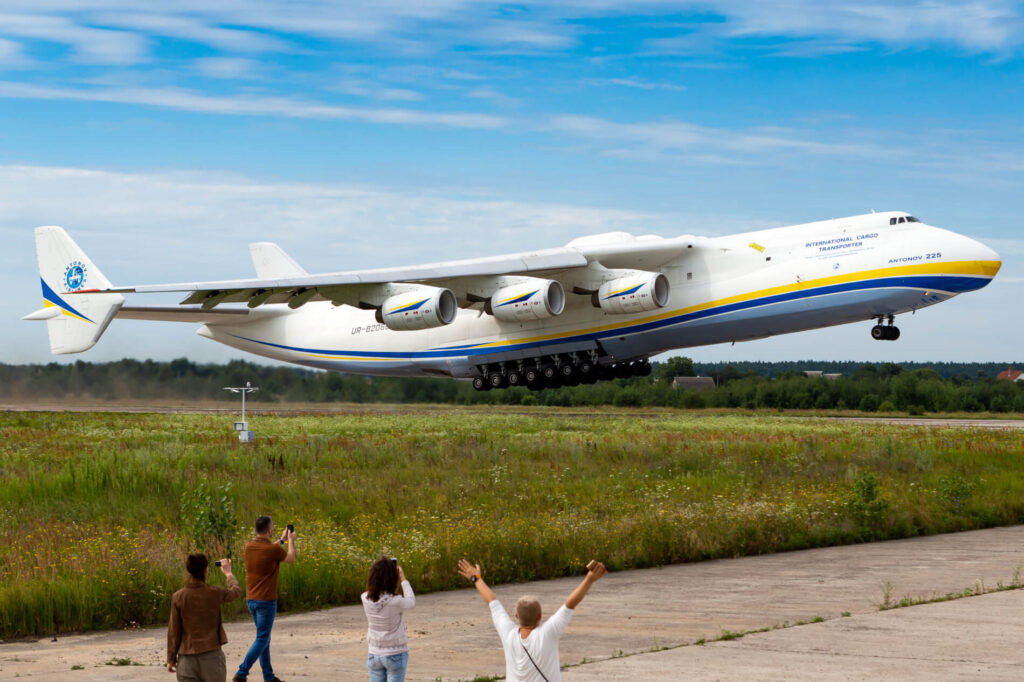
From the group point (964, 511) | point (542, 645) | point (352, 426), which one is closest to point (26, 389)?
point (352, 426)

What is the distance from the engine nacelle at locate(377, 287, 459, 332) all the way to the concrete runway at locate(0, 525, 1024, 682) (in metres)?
14.9

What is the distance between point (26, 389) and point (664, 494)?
2538 cm

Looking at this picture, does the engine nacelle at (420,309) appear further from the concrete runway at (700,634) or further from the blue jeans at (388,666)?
the blue jeans at (388,666)

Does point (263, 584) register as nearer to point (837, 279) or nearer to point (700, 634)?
point (700, 634)

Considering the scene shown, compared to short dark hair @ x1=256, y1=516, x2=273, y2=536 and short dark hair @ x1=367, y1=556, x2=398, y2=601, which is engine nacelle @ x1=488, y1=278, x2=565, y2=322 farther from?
short dark hair @ x1=367, y1=556, x2=398, y2=601

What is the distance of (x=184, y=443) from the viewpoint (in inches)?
930

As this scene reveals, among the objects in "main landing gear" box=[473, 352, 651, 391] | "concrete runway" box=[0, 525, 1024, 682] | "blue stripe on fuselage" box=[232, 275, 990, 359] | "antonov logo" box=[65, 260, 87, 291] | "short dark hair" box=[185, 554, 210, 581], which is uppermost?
"antonov logo" box=[65, 260, 87, 291]

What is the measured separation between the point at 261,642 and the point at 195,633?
104 centimetres

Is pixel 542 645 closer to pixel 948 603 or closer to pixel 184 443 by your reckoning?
pixel 948 603

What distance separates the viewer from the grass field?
11.0m

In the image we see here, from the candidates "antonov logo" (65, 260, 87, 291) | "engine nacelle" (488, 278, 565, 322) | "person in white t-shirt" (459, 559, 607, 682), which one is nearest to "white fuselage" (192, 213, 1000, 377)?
"engine nacelle" (488, 278, 565, 322)

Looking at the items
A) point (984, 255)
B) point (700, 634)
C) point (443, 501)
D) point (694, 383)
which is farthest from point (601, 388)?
point (700, 634)

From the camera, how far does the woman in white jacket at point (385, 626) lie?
19.7 ft

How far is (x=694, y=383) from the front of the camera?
159 ft
